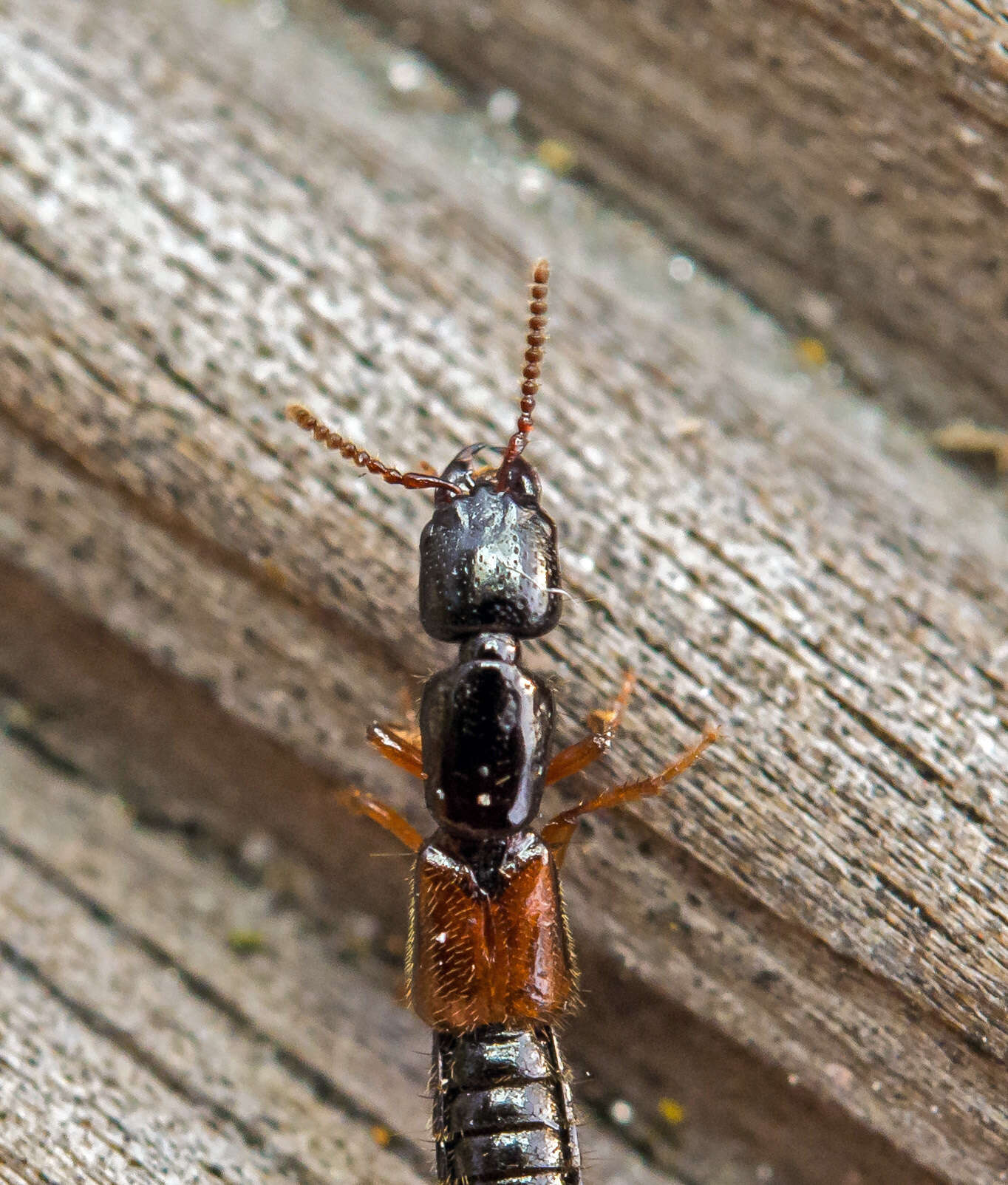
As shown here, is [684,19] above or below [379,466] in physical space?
above

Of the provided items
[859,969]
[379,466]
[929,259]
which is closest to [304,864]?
[379,466]

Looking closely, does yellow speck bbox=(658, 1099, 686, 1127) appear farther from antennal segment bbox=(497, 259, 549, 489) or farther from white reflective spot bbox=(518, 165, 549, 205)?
white reflective spot bbox=(518, 165, 549, 205)

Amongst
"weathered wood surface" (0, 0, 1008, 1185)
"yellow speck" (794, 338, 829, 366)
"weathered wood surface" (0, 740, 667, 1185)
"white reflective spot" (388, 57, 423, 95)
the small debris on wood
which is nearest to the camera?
"weathered wood surface" (0, 740, 667, 1185)

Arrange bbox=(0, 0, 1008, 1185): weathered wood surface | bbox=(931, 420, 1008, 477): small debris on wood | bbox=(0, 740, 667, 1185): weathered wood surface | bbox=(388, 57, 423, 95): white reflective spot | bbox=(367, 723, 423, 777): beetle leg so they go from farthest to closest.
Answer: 1. bbox=(388, 57, 423, 95): white reflective spot
2. bbox=(931, 420, 1008, 477): small debris on wood
3. bbox=(367, 723, 423, 777): beetle leg
4. bbox=(0, 0, 1008, 1185): weathered wood surface
5. bbox=(0, 740, 667, 1185): weathered wood surface

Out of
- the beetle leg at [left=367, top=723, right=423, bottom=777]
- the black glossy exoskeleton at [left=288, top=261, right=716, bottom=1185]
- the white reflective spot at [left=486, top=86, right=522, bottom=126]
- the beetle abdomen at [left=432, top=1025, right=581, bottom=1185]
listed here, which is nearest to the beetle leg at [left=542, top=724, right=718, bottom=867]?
the black glossy exoskeleton at [left=288, top=261, right=716, bottom=1185]

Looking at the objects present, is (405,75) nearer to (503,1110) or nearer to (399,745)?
(399,745)

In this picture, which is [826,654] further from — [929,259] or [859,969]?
[929,259]
